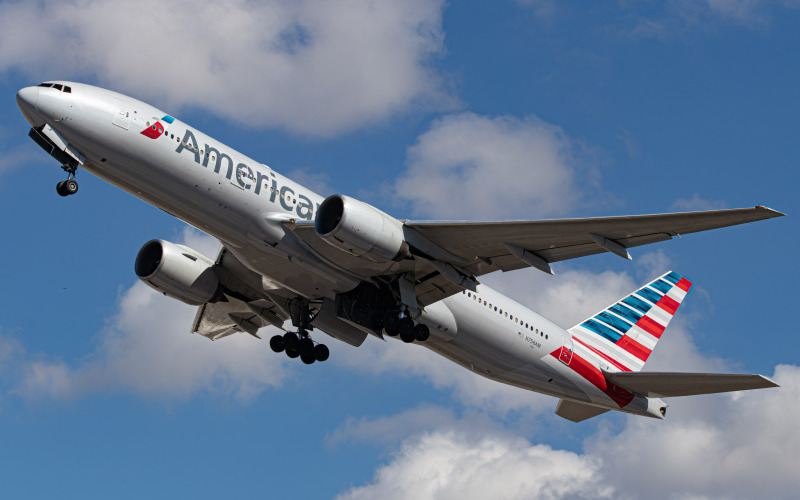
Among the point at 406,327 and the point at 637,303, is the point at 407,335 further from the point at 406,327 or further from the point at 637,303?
the point at 637,303

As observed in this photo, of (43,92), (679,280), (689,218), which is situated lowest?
(43,92)

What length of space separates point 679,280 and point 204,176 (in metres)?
22.1

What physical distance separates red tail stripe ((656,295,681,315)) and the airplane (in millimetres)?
3147

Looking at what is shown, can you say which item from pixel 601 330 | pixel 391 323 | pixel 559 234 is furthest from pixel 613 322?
pixel 559 234

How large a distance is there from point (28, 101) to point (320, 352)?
1367cm

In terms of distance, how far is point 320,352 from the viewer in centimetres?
3294

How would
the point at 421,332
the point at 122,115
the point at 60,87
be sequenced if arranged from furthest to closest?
the point at 421,332 → the point at 122,115 → the point at 60,87

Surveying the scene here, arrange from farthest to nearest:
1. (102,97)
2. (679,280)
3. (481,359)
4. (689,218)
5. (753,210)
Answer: (679,280) < (481,359) < (102,97) < (689,218) < (753,210)

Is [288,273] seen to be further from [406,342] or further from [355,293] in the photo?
[406,342]

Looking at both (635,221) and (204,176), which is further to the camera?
(204,176)

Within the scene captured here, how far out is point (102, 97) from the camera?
969 inches

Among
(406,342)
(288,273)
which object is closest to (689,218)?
(406,342)

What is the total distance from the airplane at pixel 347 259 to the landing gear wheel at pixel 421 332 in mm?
58

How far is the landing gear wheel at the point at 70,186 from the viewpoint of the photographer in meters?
25.0
